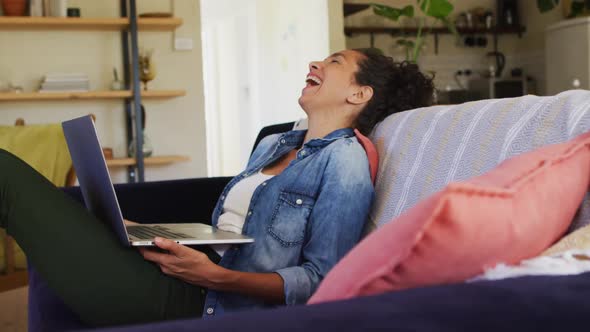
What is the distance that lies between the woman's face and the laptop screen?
0.51 metres

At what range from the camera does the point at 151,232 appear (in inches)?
64.0

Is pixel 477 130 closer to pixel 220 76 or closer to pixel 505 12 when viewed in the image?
pixel 505 12

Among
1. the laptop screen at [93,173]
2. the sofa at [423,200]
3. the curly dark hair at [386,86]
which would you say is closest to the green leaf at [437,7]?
the sofa at [423,200]

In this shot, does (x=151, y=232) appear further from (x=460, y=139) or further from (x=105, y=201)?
(x=460, y=139)

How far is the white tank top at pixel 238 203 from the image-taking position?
1731mm

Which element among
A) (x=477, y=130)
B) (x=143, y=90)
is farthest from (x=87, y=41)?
(x=477, y=130)

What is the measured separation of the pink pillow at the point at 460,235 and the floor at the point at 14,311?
2.39m

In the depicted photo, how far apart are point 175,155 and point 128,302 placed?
4043 millimetres

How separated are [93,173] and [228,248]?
0.31 m

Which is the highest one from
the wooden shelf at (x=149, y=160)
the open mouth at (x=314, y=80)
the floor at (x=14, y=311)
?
the open mouth at (x=314, y=80)

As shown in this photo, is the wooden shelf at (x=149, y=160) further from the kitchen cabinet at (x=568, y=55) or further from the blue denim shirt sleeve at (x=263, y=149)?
the blue denim shirt sleeve at (x=263, y=149)

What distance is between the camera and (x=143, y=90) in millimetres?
5102

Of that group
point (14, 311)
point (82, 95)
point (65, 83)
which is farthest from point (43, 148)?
point (65, 83)

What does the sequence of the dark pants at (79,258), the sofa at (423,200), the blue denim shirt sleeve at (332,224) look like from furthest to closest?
the blue denim shirt sleeve at (332,224) → the dark pants at (79,258) → the sofa at (423,200)
